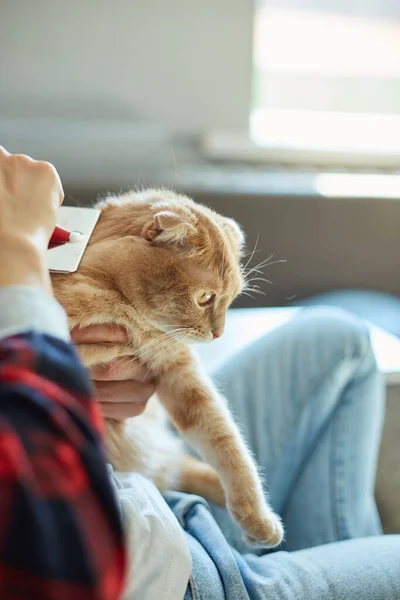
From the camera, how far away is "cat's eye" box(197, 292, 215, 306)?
0.87 m

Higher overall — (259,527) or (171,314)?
(171,314)

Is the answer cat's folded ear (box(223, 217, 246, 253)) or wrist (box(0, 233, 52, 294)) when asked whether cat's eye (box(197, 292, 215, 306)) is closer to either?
cat's folded ear (box(223, 217, 246, 253))

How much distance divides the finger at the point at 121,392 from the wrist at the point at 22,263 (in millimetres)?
373

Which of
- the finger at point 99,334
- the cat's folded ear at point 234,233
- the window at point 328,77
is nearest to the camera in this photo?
the finger at point 99,334

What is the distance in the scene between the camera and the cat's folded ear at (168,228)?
2.60ft

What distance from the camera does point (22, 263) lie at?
526mm

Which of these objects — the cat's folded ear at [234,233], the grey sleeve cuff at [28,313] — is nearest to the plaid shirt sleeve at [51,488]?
the grey sleeve cuff at [28,313]

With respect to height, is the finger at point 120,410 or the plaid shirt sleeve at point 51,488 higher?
the plaid shirt sleeve at point 51,488

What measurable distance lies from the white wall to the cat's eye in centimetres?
110

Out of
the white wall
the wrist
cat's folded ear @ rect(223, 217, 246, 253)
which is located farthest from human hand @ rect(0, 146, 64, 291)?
the white wall

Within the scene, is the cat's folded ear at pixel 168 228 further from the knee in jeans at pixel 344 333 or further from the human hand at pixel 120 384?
the knee in jeans at pixel 344 333

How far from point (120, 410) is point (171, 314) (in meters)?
0.17

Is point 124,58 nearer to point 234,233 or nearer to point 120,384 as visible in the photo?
point 234,233

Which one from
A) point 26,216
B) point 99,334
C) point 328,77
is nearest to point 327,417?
point 99,334
